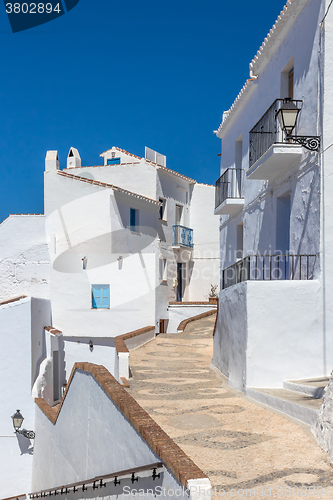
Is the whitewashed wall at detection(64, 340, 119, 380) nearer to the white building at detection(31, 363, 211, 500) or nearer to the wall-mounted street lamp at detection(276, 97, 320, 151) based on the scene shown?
the white building at detection(31, 363, 211, 500)

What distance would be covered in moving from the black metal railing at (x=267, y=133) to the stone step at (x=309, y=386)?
14.9 ft

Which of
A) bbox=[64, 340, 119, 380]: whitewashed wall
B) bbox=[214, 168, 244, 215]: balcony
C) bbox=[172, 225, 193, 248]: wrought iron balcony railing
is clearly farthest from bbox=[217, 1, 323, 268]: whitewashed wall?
bbox=[172, 225, 193, 248]: wrought iron balcony railing

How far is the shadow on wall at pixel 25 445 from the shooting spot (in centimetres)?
1424

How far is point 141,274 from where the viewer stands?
2052cm

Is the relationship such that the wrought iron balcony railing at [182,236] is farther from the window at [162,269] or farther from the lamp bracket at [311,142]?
the lamp bracket at [311,142]

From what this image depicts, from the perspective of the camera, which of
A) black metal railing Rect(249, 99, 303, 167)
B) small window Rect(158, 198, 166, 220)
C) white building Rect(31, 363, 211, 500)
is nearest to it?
white building Rect(31, 363, 211, 500)

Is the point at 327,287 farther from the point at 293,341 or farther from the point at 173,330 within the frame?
the point at 173,330

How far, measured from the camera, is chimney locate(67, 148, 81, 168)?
84.7 feet

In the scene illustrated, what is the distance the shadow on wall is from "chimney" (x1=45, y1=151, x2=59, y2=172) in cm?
1082

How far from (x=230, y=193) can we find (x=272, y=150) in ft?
16.8

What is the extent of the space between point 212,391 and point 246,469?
4.25 m

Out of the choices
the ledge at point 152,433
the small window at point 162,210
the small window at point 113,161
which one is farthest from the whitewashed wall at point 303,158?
the small window at point 113,161

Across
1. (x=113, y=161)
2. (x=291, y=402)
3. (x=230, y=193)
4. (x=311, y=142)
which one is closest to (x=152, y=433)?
(x=291, y=402)

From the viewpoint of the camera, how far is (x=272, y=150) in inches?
387
